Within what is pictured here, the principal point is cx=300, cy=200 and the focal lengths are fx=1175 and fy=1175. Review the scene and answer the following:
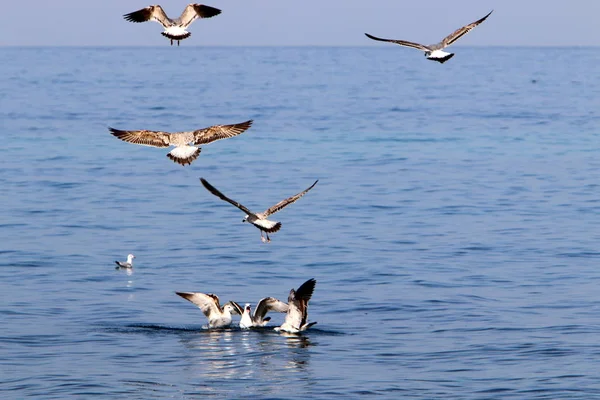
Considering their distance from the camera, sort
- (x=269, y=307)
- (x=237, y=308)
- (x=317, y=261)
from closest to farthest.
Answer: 1. (x=269, y=307)
2. (x=237, y=308)
3. (x=317, y=261)

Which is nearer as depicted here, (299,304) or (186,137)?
(186,137)

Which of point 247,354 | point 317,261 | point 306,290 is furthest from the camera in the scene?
point 317,261

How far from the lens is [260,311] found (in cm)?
2072

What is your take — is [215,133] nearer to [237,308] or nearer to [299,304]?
[237,308]

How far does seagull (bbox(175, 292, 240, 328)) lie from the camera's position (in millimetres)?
20734

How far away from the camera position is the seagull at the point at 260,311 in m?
20.5

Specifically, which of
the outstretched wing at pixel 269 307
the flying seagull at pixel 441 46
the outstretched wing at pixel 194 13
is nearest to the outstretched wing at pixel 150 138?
the outstretched wing at pixel 194 13

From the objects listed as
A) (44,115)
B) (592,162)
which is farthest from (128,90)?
(592,162)

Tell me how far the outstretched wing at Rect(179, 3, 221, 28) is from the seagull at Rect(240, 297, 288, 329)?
5074 mm

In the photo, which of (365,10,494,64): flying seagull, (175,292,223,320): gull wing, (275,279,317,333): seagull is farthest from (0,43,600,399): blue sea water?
(365,10,494,64): flying seagull

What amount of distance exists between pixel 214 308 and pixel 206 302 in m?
0.18

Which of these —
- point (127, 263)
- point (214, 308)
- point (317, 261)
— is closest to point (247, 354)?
point (214, 308)

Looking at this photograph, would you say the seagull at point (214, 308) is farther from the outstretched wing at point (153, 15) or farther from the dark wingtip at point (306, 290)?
the outstretched wing at point (153, 15)

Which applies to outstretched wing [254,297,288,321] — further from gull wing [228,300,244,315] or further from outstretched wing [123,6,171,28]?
outstretched wing [123,6,171,28]
